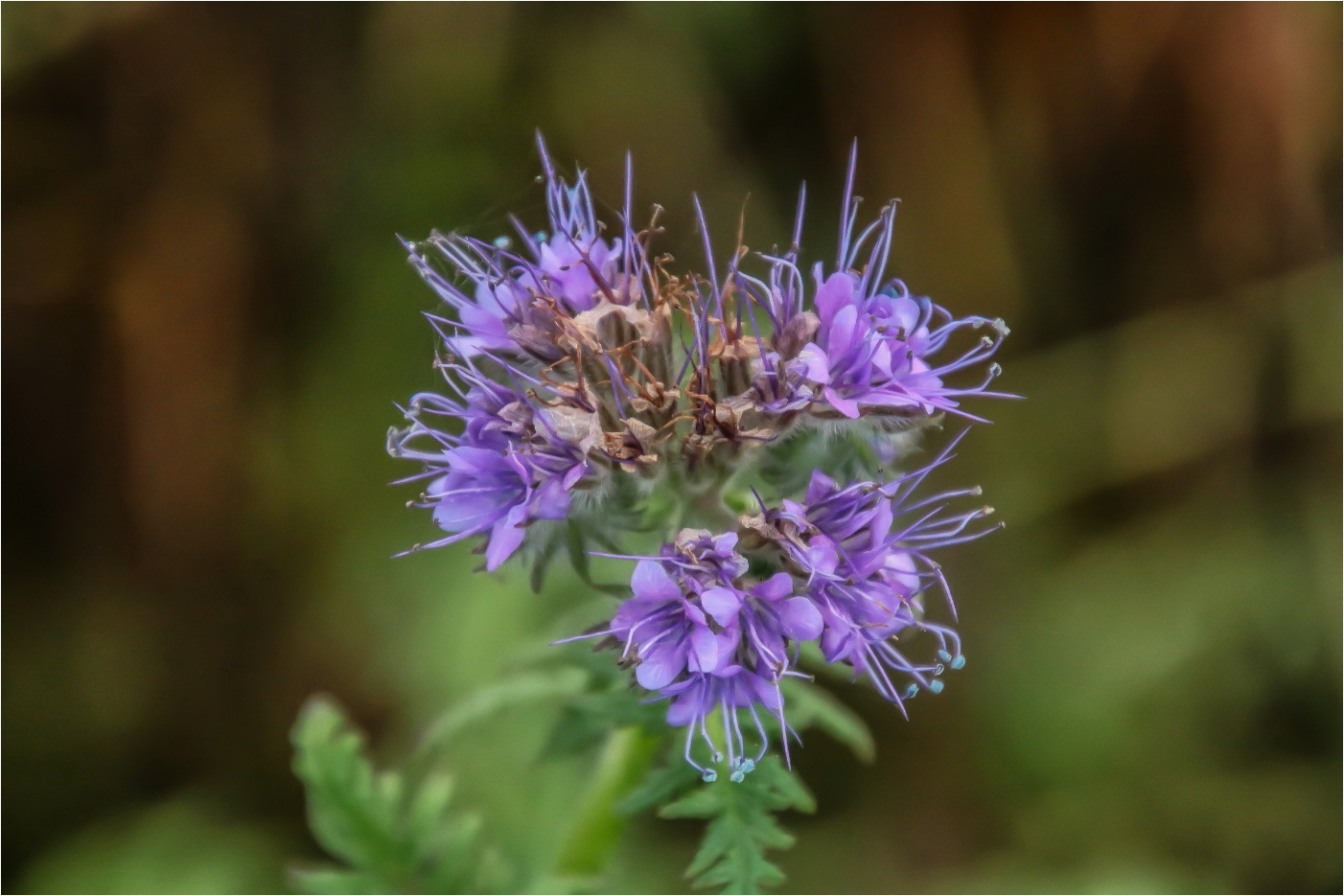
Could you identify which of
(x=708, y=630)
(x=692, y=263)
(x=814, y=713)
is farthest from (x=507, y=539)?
(x=692, y=263)

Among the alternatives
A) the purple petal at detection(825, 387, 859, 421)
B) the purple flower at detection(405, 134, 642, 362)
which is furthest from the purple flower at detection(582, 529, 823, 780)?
the purple flower at detection(405, 134, 642, 362)

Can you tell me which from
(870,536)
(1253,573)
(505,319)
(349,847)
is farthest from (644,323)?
(1253,573)

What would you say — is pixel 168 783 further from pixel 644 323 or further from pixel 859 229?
pixel 859 229

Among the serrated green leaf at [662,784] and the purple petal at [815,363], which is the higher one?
the purple petal at [815,363]

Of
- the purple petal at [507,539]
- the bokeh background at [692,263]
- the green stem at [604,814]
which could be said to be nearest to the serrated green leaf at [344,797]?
the green stem at [604,814]

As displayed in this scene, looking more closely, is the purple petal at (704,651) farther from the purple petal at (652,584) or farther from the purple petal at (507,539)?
the purple petal at (507,539)

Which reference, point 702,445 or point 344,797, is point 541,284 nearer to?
point 702,445

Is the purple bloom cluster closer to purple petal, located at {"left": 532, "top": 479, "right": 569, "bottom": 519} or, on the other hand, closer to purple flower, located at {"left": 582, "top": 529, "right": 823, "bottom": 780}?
purple flower, located at {"left": 582, "top": 529, "right": 823, "bottom": 780}
